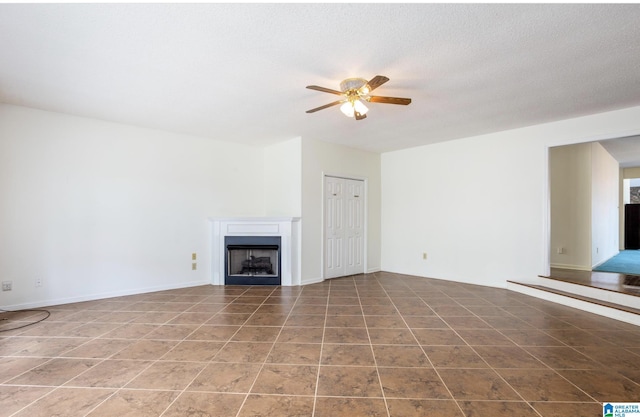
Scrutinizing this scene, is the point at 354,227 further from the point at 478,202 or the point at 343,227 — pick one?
the point at 478,202

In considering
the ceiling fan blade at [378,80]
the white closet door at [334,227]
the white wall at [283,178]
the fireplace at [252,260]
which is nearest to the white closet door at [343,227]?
the white closet door at [334,227]

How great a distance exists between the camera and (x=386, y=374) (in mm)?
1947

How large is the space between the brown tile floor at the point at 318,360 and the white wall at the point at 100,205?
52 cm

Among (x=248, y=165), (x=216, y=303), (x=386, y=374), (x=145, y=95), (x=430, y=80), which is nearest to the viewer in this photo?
(x=386, y=374)

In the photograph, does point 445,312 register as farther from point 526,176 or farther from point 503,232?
point 526,176

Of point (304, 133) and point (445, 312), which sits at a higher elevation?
point (304, 133)

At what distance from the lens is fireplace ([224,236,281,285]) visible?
15.0 ft

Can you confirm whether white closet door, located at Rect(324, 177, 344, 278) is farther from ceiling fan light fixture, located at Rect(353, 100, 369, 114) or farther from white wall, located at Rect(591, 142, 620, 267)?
white wall, located at Rect(591, 142, 620, 267)

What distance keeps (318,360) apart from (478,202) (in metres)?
3.79

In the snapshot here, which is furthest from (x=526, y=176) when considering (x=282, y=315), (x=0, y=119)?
(x=0, y=119)

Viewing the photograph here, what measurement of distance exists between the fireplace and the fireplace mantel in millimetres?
83

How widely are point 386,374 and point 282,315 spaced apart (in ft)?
4.86

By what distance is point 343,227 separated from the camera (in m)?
5.18

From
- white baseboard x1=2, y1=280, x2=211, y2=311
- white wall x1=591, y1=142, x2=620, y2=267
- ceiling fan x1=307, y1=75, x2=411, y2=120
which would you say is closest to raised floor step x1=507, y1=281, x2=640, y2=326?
white wall x1=591, y1=142, x2=620, y2=267
